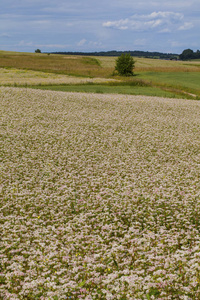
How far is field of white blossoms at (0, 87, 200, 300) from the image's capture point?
6.17 m

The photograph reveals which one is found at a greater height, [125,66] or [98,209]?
[125,66]

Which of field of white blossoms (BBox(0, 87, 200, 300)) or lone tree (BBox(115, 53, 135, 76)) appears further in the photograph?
lone tree (BBox(115, 53, 135, 76))

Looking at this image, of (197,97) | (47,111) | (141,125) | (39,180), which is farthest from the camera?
(197,97)

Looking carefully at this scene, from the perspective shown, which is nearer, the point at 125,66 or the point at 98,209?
the point at 98,209

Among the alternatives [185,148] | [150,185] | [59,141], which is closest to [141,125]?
[185,148]

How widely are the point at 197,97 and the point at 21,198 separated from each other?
3630cm

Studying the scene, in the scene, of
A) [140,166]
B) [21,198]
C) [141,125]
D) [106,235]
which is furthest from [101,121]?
[106,235]

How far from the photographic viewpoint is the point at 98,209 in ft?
32.4

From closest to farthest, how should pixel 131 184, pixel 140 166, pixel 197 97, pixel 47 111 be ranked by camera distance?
pixel 131 184 → pixel 140 166 → pixel 47 111 → pixel 197 97

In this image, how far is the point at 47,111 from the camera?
2634 cm

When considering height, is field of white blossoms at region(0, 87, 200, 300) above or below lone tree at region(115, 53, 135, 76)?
below

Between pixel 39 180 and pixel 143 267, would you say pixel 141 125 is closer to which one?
pixel 39 180

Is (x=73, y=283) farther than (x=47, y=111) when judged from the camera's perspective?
No

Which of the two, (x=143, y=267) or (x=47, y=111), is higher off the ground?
(x=47, y=111)
